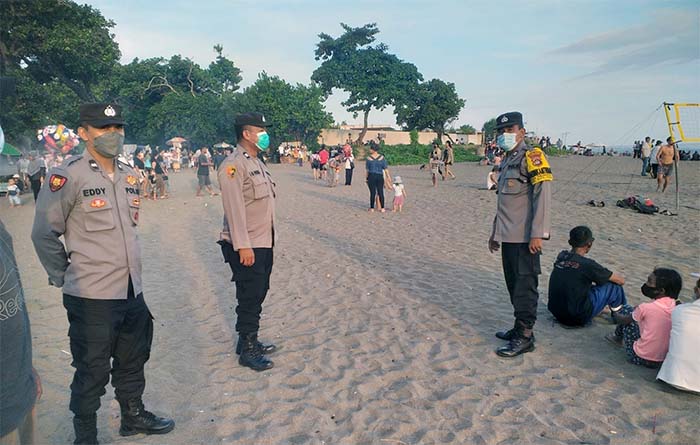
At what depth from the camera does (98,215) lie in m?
2.68

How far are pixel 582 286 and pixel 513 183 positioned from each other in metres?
1.36

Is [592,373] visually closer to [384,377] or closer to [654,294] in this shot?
[654,294]

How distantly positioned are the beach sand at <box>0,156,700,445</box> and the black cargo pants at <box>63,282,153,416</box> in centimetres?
56

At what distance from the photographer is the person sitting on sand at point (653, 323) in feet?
12.1

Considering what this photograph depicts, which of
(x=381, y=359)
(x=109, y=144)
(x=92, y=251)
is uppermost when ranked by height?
(x=109, y=144)

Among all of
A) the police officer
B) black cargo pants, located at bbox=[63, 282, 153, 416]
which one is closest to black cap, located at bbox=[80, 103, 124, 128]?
the police officer

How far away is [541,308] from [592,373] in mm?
1577

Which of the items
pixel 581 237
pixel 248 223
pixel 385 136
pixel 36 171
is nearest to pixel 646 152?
pixel 581 237

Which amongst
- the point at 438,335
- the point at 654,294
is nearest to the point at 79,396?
the point at 438,335

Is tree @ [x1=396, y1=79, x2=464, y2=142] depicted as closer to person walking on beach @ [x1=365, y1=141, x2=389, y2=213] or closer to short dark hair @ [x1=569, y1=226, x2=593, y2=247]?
person walking on beach @ [x1=365, y1=141, x2=389, y2=213]

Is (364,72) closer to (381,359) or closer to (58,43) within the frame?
(58,43)

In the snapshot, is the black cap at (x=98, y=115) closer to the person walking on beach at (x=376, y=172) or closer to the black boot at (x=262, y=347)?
the black boot at (x=262, y=347)

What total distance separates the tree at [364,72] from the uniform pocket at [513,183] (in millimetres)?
44271

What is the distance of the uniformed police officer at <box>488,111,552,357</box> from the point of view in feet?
12.8
